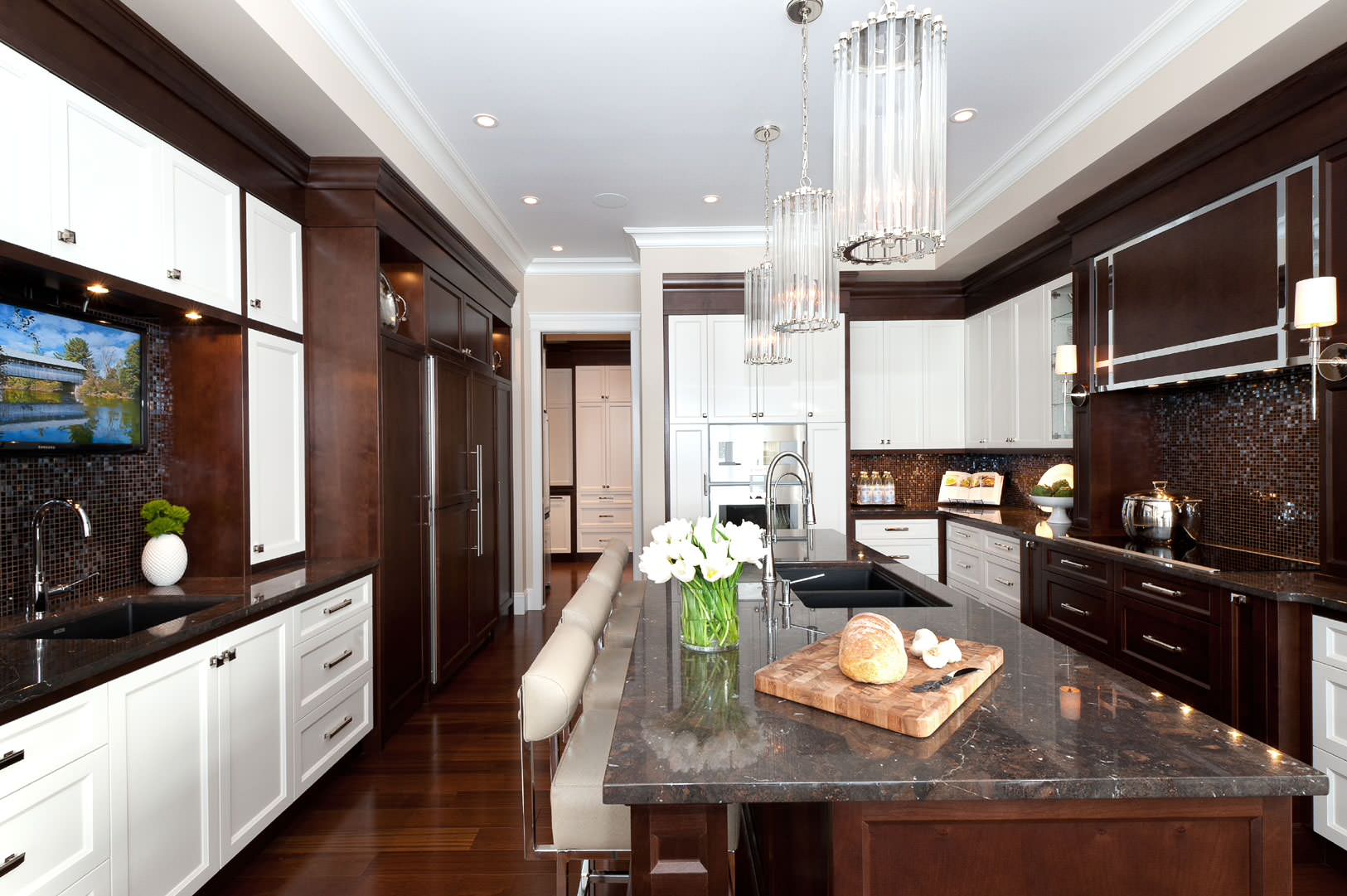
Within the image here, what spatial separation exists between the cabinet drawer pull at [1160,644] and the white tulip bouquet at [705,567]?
215 centimetres

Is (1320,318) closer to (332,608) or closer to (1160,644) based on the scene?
(1160,644)

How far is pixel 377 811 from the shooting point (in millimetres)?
2533

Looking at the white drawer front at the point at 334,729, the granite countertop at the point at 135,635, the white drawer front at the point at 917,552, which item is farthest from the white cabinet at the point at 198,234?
the white drawer front at the point at 917,552

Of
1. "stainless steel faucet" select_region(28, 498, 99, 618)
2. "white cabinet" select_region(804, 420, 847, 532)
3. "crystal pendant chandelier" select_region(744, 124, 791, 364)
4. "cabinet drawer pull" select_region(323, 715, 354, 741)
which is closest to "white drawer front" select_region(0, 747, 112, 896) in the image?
"stainless steel faucet" select_region(28, 498, 99, 618)

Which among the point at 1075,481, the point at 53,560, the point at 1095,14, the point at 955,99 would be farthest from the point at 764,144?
the point at 53,560

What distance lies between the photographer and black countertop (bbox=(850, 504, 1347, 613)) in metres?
2.13

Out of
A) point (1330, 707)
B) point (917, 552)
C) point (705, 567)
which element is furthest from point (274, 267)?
point (917, 552)

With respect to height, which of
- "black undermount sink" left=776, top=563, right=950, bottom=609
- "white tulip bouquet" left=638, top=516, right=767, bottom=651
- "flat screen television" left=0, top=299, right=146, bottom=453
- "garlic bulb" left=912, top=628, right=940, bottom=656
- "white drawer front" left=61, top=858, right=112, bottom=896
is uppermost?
"flat screen television" left=0, top=299, right=146, bottom=453

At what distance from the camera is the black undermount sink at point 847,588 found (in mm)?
2330

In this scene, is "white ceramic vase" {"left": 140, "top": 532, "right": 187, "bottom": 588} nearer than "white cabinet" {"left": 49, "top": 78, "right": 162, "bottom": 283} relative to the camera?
No

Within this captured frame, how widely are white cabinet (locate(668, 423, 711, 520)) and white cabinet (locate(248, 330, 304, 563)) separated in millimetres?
2542

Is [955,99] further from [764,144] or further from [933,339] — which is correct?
[933,339]

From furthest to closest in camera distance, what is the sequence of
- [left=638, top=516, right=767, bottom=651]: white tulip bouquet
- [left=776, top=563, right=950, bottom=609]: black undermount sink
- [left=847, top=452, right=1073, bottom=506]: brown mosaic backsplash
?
1. [left=847, top=452, right=1073, bottom=506]: brown mosaic backsplash
2. [left=776, top=563, right=950, bottom=609]: black undermount sink
3. [left=638, top=516, right=767, bottom=651]: white tulip bouquet

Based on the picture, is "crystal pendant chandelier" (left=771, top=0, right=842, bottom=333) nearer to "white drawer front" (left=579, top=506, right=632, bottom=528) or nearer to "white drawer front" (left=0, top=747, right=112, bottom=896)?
"white drawer front" (left=0, top=747, right=112, bottom=896)
